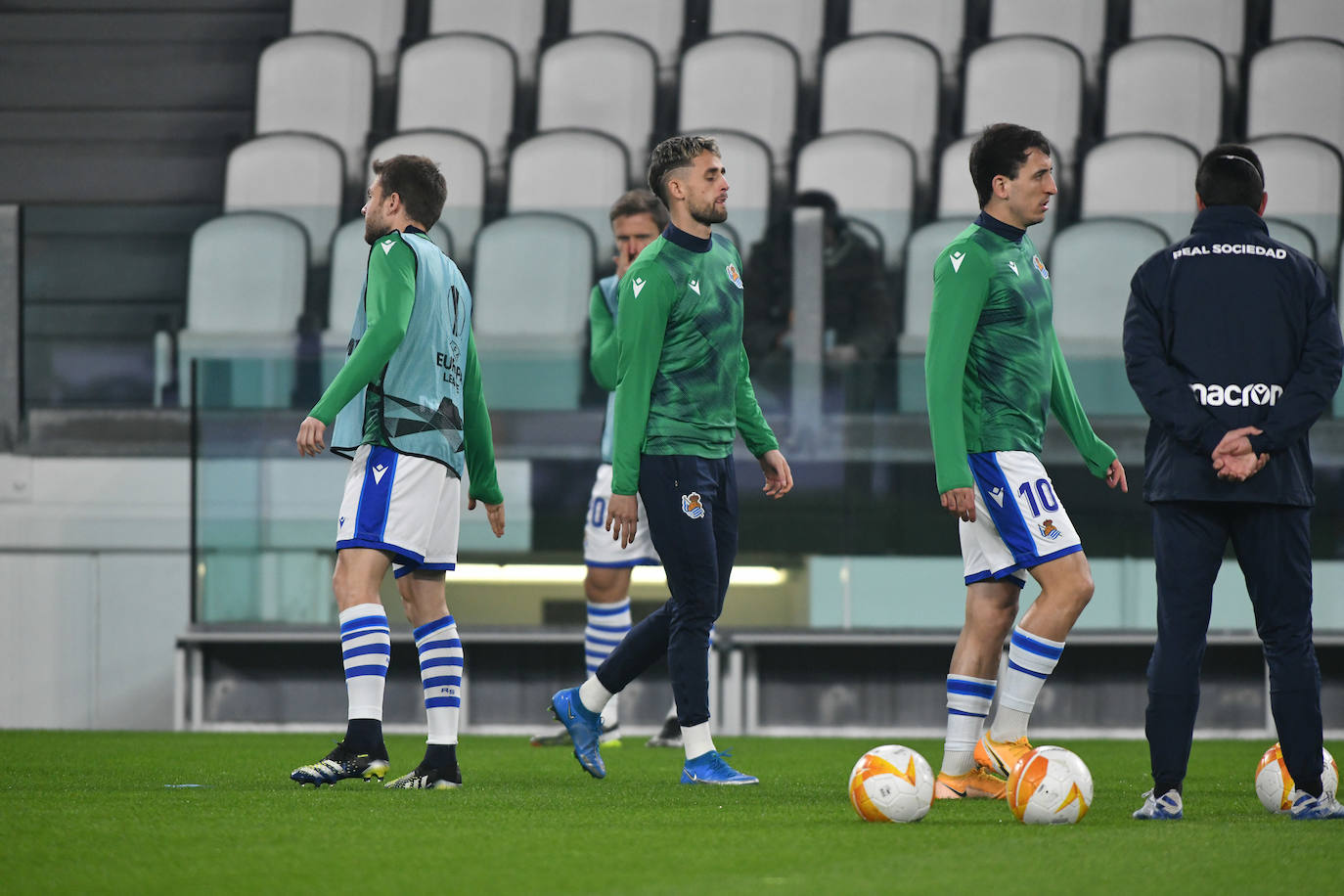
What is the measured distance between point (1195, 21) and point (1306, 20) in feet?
2.18

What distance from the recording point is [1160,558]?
3.33m

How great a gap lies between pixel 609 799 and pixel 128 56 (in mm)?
9110

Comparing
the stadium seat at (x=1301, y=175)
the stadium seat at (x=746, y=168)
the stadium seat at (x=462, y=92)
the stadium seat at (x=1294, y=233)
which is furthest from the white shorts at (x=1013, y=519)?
the stadium seat at (x=462, y=92)

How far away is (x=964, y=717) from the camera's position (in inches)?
146

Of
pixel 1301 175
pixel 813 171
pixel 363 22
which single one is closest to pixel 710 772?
pixel 813 171

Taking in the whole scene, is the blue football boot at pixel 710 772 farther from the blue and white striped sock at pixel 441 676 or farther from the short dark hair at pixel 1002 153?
the short dark hair at pixel 1002 153

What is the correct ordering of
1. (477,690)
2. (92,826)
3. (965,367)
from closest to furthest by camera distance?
(92,826) → (965,367) → (477,690)

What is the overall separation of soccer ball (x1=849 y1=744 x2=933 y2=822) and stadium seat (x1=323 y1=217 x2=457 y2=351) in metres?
4.47

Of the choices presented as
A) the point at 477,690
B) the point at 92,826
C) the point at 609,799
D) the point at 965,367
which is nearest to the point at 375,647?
the point at 609,799

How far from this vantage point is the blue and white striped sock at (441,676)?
12.9 feet

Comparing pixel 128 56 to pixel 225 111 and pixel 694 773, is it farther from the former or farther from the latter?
pixel 694 773

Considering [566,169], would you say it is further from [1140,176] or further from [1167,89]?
[1167,89]

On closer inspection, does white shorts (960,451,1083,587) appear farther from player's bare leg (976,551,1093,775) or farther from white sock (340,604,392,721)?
white sock (340,604,392,721)

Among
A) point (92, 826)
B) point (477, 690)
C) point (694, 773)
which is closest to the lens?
point (92, 826)
